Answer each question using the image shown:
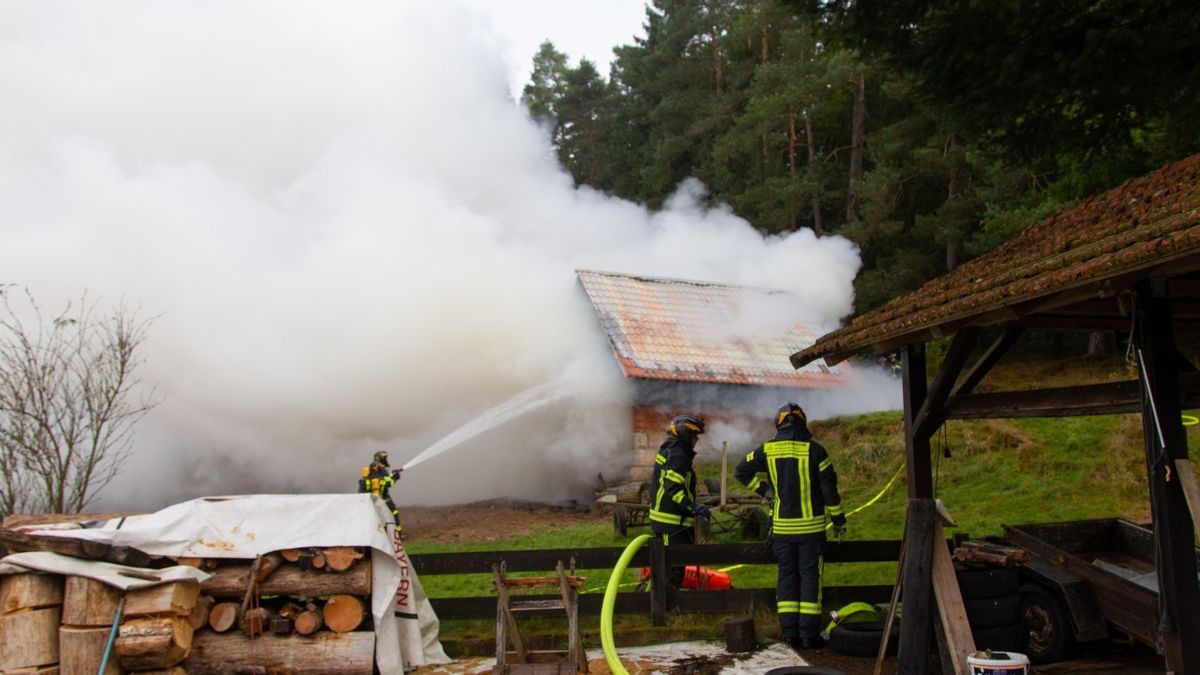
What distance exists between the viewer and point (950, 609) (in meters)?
6.81

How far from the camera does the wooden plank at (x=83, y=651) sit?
23.1ft

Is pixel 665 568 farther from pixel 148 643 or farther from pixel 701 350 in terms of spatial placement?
pixel 701 350

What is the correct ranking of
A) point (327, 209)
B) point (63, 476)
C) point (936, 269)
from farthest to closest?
point (936, 269), point (327, 209), point (63, 476)

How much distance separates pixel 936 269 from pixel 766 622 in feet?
73.8

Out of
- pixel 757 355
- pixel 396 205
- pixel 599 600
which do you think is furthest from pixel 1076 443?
pixel 396 205

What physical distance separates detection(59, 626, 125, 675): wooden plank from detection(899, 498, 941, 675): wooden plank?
19.2ft

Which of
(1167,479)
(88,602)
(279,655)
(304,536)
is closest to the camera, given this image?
(1167,479)

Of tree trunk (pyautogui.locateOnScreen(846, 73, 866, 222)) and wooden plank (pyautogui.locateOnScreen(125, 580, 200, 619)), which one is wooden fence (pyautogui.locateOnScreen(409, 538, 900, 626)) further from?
tree trunk (pyautogui.locateOnScreen(846, 73, 866, 222))

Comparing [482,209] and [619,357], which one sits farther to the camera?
[482,209]

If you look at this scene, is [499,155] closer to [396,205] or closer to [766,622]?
[396,205]

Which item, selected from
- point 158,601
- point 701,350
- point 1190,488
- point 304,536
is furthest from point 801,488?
point 701,350

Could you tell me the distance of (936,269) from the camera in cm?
2909

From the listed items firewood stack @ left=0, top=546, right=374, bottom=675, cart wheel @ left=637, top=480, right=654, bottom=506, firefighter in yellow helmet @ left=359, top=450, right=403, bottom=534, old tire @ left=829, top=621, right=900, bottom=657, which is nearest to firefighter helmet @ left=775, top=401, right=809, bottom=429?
old tire @ left=829, top=621, right=900, bottom=657

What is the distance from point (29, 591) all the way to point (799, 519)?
6.24 metres
